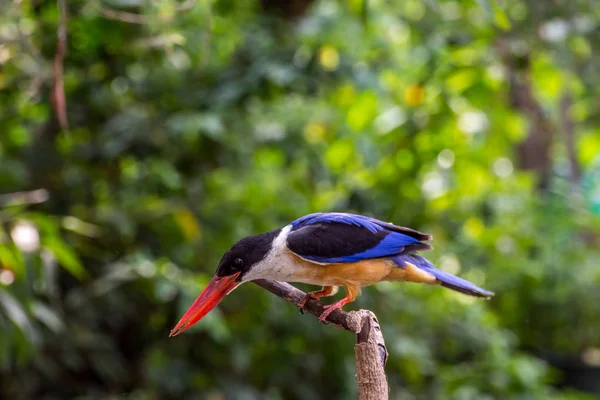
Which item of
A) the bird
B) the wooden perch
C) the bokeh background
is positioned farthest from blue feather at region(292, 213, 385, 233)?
the bokeh background

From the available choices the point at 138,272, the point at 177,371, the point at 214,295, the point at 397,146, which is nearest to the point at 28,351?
the point at 138,272

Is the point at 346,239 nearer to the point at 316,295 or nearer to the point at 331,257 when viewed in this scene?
the point at 331,257

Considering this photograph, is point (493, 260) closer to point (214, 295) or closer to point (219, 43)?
point (219, 43)

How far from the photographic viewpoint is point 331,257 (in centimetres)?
173

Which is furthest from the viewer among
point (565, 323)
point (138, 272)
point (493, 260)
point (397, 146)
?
point (565, 323)

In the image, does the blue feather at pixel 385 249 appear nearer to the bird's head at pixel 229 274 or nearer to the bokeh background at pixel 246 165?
the bird's head at pixel 229 274

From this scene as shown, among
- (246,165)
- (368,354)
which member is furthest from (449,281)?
(246,165)

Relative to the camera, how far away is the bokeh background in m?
3.62

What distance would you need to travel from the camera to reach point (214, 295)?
1560 mm

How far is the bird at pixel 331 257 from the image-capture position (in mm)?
1591

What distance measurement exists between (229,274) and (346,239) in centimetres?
33

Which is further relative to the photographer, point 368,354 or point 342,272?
point 342,272

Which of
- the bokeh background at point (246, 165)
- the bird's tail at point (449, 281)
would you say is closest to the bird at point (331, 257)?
the bird's tail at point (449, 281)

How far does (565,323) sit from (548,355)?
49cm
